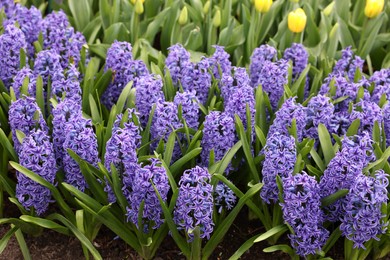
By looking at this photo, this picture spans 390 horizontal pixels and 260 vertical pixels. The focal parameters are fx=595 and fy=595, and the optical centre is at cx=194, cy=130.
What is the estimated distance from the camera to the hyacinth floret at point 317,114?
2906 mm

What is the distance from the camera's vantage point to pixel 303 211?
2537 mm

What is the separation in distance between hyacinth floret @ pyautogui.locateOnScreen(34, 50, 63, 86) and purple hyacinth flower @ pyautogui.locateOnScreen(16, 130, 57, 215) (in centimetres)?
48

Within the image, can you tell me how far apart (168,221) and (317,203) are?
0.65 metres

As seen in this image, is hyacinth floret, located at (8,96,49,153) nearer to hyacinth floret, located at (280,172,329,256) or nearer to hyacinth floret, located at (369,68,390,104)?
hyacinth floret, located at (280,172,329,256)

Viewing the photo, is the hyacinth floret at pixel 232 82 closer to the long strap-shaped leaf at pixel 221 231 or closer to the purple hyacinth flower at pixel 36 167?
the long strap-shaped leaf at pixel 221 231

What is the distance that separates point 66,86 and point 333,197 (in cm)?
142

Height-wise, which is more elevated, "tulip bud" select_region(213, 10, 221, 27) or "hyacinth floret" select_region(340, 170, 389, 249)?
"tulip bud" select_region(213, 10, 221, 27)

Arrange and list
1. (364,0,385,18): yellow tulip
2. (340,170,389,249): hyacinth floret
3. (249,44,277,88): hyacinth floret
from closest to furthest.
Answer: (340,170,389,249): hyacinth floret < (249,44,277,88): hyacinth floret < (364,0,385,18): yellow tulip

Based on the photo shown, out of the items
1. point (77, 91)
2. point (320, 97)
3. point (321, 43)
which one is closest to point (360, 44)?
point (321, 43)

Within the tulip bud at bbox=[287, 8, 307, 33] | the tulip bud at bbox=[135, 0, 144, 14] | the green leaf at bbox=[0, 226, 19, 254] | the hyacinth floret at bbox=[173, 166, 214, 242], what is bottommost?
the green leaf at bbox=[0, 226, 19, 254]

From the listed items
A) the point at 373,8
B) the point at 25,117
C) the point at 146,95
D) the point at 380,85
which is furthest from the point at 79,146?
the point at 373,8

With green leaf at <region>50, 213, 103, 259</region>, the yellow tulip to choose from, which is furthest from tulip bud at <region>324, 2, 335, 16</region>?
→ green leaf at <region>50, 213, 103, 259</region>

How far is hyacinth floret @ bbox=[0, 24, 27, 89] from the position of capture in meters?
3.22

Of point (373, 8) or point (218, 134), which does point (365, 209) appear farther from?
point (373, 8)
